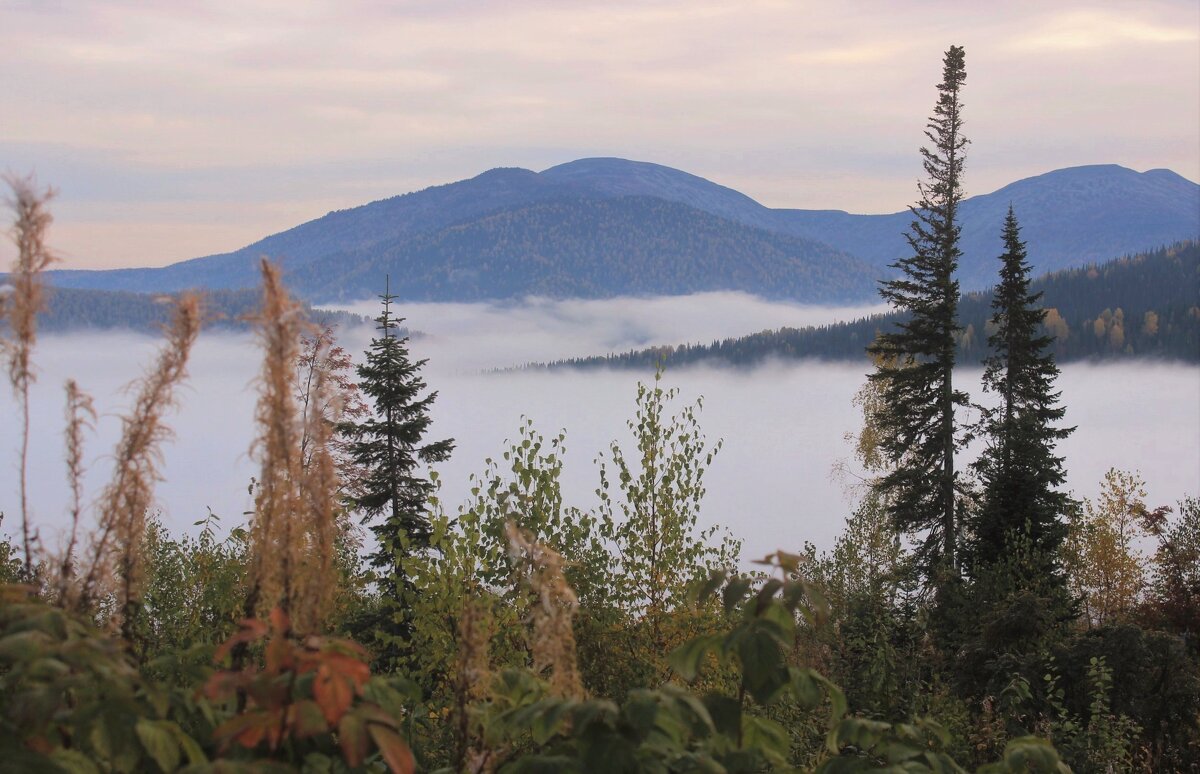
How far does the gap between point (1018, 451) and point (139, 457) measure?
1486 inches

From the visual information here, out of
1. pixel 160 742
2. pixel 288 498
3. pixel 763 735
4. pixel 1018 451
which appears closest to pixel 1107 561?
pixel 1018 451

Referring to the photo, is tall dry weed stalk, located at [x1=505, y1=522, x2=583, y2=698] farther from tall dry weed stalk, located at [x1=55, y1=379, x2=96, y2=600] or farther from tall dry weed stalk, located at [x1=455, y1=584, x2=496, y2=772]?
tall dry weed stalk, located at [x1=55, y1=379, x2=96, y2=600]

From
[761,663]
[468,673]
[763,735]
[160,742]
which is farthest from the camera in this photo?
[763,735]

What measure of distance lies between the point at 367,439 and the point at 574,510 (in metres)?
20.9

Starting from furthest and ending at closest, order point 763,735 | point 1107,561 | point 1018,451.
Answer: point 1107,561
point 1018,451
point 763,735

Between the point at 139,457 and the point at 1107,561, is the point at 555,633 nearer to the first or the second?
the point at 139,457

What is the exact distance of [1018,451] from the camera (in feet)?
A: 123

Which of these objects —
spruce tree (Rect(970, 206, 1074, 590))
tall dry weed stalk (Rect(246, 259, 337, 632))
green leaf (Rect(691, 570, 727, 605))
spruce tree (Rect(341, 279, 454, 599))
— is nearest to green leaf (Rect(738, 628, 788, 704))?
green leaf (Rect(691, 570, 727, 605))

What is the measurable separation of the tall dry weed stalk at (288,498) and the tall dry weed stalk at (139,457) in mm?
374

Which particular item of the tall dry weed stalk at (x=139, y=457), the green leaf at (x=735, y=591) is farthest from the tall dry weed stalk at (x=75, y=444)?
the green leaf at (x=735, y=591)

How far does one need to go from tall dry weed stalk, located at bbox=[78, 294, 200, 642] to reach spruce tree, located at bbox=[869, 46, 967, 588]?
3555 centimetres

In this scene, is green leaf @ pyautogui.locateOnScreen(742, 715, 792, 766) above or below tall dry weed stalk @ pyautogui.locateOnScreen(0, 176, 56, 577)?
below

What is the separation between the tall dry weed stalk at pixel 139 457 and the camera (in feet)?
12.0

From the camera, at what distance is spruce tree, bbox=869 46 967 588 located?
37375mm
